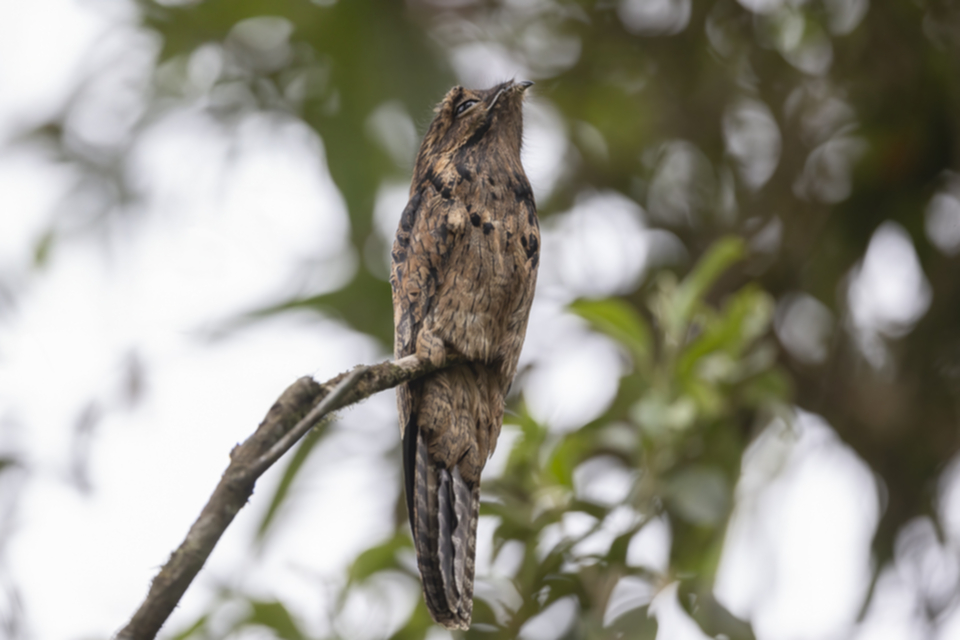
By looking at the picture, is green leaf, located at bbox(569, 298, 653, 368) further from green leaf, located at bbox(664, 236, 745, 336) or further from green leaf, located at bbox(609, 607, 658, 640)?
green leaf, located at bbox(609, 607, 658, 640)

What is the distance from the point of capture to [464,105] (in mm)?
2869

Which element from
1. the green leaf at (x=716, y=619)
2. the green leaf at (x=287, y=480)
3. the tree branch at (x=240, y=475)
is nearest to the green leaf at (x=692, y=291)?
the green leaf at (x=716, y=619)

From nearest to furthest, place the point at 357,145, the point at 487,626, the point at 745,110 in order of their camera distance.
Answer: the point at 487,626 → the point at 357,145 → the point at 745,110

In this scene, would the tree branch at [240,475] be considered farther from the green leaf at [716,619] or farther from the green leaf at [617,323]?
the green leaf at [617,323]

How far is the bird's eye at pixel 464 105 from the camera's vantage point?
9.34 ft

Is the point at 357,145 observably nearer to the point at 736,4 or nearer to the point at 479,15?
the point at 479,15

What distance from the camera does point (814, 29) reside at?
5.88m

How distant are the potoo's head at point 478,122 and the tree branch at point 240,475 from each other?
1.20 metres

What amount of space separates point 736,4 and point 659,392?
3.35 metres

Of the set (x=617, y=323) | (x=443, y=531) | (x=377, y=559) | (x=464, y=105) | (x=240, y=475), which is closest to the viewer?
(x=240, y=475)

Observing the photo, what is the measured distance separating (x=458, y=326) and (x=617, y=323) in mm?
1743

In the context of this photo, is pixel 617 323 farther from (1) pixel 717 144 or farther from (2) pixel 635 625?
(1) pixel 717 144

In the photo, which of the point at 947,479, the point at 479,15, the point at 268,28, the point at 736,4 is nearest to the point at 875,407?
the point at 947,479

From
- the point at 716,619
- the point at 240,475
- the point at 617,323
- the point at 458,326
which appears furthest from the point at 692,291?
the point at 240,475
